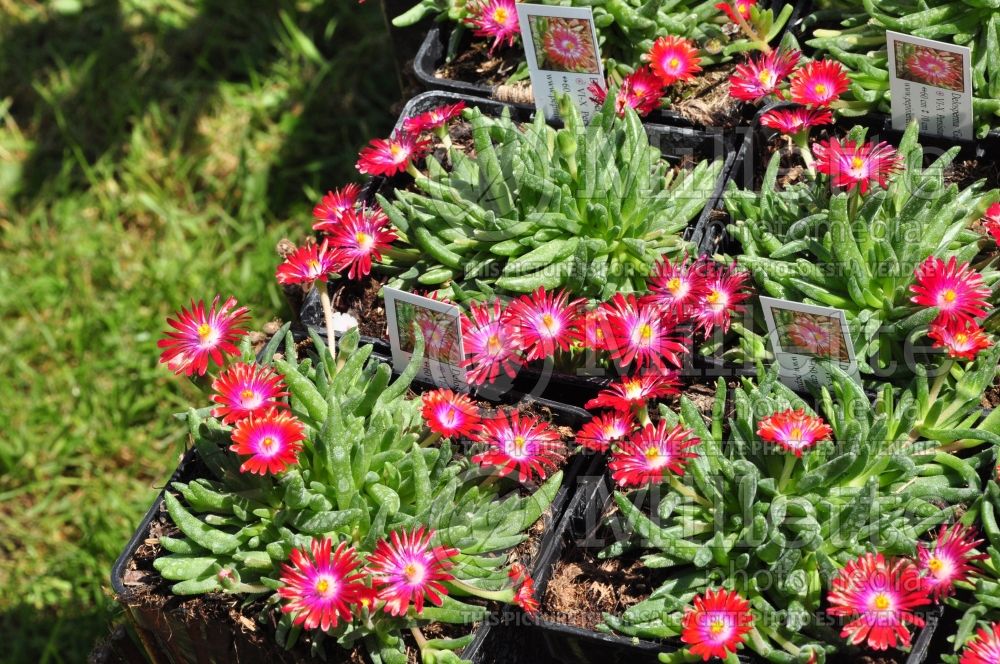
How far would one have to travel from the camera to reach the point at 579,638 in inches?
72.4

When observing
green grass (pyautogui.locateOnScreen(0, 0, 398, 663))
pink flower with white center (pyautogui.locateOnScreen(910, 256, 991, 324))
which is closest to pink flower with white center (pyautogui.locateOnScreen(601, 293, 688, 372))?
pink flower with white center (pyautogui.locateOnScreen(910, 256, 991, 324))

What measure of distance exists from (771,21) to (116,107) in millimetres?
2299

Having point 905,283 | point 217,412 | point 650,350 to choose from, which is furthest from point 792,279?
point 217,412

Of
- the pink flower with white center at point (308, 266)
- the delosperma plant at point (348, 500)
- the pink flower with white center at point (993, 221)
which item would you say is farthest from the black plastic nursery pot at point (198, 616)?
the pink flower with white center at point (993, 221)

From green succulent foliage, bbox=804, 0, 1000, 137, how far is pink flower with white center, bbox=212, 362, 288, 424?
1365 mm

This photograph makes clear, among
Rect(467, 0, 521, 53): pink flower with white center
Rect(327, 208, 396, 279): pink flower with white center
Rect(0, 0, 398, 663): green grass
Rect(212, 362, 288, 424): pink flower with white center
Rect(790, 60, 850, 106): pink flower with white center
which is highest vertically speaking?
Rect(467, 0, 521, 53): pink flower with white center

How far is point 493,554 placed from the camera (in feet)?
→ 6.34

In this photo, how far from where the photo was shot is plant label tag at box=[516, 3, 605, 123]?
7.75 feet

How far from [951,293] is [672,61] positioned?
33.3 inches

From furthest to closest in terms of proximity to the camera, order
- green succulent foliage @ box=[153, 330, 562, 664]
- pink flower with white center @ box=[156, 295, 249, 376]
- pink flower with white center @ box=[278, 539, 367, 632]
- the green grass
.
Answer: the green grass
pink flower with white center @ box=[156, 295, 249, 376]
green succulent foliage @ box=[153, 330, 562, 664]
pink flower with white center @ box=[278, 539, 367, 632]

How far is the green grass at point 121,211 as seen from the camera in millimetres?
2986

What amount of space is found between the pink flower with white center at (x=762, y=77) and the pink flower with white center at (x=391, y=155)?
0.67 metres

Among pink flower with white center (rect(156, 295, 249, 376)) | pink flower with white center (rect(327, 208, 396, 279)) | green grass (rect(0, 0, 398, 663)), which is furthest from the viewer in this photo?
green grass (rect(0, 0, 398, 663))

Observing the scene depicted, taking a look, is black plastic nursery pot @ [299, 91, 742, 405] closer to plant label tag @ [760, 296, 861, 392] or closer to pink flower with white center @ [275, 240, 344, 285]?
pink flower with white center @ [275, 240, 344, 285]
